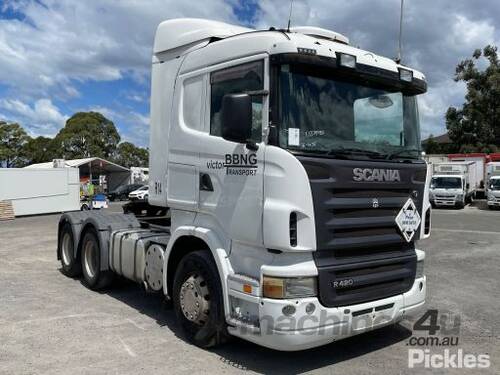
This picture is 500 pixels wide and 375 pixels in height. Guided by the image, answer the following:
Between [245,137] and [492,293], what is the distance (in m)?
5.46

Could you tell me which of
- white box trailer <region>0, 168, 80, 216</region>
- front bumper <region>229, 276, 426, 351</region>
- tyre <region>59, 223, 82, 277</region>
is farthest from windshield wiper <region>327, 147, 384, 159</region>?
white box trailer <region>0, 168, 80, 216</region>

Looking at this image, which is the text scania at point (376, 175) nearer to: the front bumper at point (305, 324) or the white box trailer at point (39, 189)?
the front bumper at point (305, 324)

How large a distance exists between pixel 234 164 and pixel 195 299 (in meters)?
1.49

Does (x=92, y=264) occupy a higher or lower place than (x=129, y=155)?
lower

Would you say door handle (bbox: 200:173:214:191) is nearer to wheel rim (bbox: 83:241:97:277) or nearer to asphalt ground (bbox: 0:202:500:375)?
asphalt ground (bbox: 0:202:500:375)

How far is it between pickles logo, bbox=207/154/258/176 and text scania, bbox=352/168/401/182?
0.91 meters

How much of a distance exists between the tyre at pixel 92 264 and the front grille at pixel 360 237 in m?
4.23

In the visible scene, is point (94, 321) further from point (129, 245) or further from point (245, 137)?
point (245, 137)

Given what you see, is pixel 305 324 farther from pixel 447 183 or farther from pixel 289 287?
pixel 447 183

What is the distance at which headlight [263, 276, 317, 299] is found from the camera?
13.7 feet

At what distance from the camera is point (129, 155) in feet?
246

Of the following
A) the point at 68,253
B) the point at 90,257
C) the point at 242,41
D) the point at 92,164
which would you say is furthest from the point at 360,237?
the point at 92,164

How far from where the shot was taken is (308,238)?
13.7 ft

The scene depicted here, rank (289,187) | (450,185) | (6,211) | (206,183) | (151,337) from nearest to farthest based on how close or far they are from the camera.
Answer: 1. (289,187)
2. (206,183)
3. (151,337)
4. (6,211)
5. (450,185)
